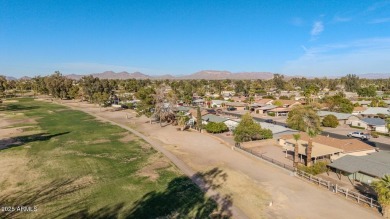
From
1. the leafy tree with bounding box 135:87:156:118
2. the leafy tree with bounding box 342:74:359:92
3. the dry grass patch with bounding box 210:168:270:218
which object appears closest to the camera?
the dry grass patch with bounding box 210:168:270:218

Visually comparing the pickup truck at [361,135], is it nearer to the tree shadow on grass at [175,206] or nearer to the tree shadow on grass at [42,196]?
the tree shadow on grass at [175,206]

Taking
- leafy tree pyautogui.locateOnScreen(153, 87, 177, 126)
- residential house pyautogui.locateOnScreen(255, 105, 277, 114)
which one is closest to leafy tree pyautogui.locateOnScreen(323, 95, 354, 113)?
residential house pyautogui.locateOnScreen(255, 105, 277, 114)

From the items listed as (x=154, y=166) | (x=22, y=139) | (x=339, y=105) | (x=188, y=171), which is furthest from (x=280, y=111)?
(x=22, y=139)

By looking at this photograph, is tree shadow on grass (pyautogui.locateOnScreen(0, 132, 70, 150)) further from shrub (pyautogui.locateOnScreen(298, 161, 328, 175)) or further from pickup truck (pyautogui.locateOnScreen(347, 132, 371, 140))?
pickup truck (pyautogui.locateOnScreen(347, 132, 371, 140))

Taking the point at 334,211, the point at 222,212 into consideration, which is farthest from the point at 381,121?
the point at 222,212

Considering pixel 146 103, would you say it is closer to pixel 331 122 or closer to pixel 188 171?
pixel 188 171

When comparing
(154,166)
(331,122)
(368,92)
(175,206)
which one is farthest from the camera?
(368,92)

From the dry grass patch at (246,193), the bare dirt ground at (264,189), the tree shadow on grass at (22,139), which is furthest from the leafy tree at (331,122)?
the tree shadow on grass at (22,139)
